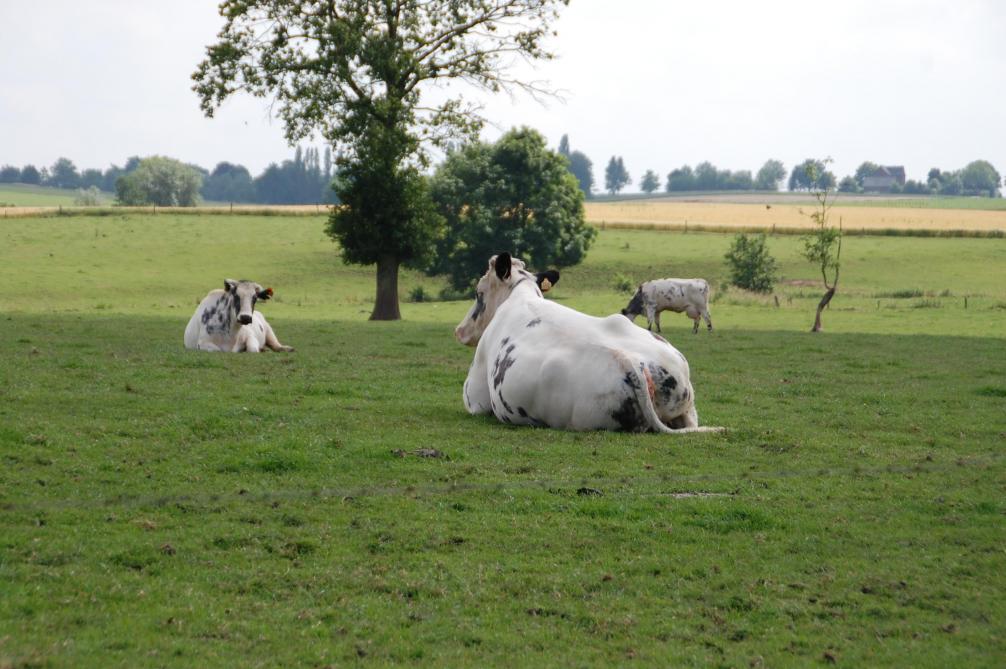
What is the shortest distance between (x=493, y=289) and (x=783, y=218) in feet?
348

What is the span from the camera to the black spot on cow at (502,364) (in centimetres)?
1266

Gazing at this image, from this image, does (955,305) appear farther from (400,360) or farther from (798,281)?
(400,360)

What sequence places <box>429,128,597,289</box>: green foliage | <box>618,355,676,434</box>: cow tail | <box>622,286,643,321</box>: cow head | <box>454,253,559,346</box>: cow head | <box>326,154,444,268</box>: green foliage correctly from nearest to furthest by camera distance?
<box>618,355,676,434</box>: cow tail, <box>454,253,559,346</box>: cow head, <box>622,286,643,321</box>: cow head, <box>326,154,444,268</box>: green foliage, <box>429,128,597,289</box>: green foliage

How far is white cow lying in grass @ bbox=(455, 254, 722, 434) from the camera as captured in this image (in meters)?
11.9

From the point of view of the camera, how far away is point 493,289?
14.9m

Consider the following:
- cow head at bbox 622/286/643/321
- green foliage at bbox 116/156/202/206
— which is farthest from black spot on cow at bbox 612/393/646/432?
green foliage at bbox 116/156/202/206

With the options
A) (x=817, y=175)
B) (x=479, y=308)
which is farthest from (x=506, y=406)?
(x=817, y=175)

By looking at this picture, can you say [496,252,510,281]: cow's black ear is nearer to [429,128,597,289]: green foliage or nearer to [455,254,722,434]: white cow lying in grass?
[455,254,722,434]: white cow lying in grass

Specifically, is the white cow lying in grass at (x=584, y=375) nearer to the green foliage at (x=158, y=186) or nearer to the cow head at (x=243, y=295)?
the cow head at (x=243, y=295)

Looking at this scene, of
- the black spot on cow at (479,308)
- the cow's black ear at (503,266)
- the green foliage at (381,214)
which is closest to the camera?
the cow's black ear at (503,266)

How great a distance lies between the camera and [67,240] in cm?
7994

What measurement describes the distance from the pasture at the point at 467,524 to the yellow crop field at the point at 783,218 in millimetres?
80351

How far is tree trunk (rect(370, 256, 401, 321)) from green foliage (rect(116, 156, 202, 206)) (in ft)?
316

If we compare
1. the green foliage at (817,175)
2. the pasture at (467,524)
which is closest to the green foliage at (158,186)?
the green foliage at (817,175)
